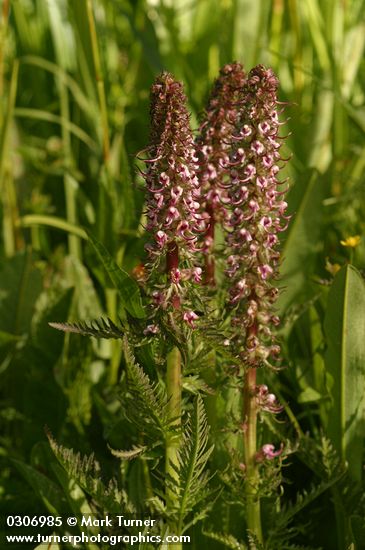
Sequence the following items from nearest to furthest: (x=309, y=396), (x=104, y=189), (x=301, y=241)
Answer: (x=309, y=396)
(x=301, y=241)
(x=104, y=189)

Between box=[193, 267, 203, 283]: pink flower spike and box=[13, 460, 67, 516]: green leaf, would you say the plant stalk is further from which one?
box=[13, 460, 67, 516]: green leaf

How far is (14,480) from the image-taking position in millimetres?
2275

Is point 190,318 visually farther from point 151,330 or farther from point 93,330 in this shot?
point 93,330

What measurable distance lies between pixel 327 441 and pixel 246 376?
12.2 inches

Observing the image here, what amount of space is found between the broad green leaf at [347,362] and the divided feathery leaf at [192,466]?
0.45m

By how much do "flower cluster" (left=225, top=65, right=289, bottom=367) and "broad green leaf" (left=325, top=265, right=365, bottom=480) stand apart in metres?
0.29

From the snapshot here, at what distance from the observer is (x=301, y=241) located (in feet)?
8.52

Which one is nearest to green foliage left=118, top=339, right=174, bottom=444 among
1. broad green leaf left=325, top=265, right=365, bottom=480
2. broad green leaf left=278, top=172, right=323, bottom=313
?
broad green leaf left=325, top=265, right=365, bottom=480

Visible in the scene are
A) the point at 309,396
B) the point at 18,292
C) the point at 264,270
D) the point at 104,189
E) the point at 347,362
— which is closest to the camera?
the point at 264,270

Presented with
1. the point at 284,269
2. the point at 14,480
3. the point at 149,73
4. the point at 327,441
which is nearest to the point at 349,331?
→ the point at 327,441

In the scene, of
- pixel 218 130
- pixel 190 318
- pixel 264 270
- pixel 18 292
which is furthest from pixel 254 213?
pixel 18 292

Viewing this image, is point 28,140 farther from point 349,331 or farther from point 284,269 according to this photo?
point 349,331

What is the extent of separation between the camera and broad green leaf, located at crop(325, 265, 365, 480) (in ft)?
6.48

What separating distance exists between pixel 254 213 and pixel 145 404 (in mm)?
460
